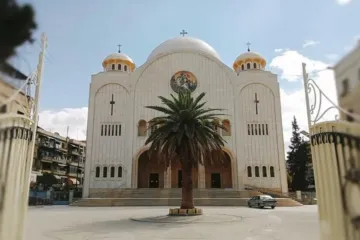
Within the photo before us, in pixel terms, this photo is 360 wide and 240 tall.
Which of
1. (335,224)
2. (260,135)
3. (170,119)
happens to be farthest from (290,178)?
(335,224)

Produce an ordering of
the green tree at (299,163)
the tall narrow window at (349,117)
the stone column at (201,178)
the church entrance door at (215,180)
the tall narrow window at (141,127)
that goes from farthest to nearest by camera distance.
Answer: the green tree at (299,163) → the church entrance door at (215,180) → the tall narrow window at (141,127) → the stone column at (201,178) → the tall narrow window at (349,117)

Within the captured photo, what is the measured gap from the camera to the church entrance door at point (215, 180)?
135ft

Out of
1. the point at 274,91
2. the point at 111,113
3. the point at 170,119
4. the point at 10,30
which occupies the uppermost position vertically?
the point at 274,91

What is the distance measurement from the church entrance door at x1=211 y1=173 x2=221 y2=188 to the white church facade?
5.2 inches

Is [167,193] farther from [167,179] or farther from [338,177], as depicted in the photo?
[338,177]

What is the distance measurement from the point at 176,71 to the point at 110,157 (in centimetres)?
1376

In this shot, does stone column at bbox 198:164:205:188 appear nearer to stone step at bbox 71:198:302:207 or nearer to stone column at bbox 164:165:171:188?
stone column at bbox 164:165:171:188

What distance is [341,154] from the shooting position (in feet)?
14.2

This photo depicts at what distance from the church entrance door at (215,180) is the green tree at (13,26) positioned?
129 feet

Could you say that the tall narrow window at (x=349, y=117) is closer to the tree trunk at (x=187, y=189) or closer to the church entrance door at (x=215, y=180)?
the tree trunk at (x=187, y=189)

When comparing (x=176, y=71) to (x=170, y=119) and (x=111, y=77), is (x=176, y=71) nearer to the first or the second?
(x=111, y=77)

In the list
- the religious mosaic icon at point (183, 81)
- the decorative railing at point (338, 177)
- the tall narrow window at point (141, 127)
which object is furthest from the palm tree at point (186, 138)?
the religious mosaic icon at point (183, 81)

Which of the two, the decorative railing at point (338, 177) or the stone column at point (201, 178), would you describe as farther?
the stone column at point (201, 178)

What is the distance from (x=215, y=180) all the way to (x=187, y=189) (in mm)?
24446
